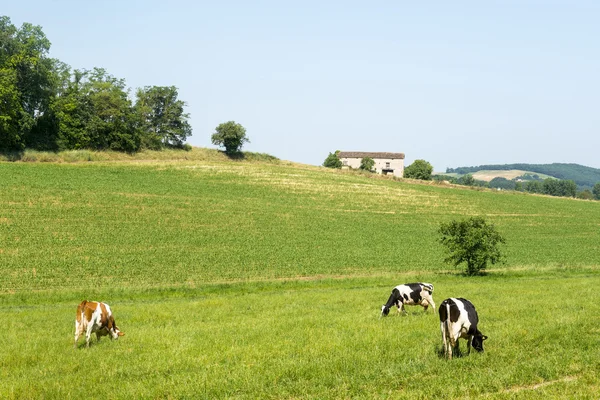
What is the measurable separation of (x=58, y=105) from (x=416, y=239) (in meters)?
61.7

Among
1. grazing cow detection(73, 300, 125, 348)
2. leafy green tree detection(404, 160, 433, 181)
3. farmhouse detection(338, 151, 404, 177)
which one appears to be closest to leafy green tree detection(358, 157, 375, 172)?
farmhouse detection(338, 151, 404, 177)

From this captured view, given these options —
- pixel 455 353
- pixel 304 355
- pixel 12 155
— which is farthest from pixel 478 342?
pixel 12 155

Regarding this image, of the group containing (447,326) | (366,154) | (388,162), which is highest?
(366,154)

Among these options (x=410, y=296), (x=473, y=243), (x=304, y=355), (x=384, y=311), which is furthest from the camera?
(x=473, y=243)

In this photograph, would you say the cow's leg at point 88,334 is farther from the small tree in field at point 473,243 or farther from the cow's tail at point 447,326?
the small tree in field at point 473,243

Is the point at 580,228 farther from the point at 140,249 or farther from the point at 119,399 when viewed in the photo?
the point at 119,399

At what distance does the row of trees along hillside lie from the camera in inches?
2894

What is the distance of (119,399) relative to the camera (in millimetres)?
9992

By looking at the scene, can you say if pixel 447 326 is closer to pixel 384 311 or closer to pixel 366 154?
pixel 384 311

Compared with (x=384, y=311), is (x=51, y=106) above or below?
above

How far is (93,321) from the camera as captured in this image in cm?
1520

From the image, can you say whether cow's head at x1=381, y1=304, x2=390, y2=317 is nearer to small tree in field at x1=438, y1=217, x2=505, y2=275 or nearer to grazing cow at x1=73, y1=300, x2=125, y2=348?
grazing cow at x1=73, y1=300, x2=125, y2=348

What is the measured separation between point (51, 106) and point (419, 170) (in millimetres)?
125748

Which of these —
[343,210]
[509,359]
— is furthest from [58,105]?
[509,359]
